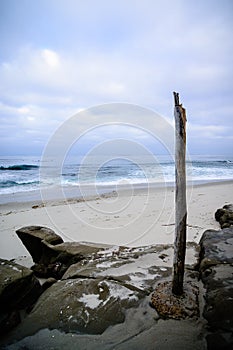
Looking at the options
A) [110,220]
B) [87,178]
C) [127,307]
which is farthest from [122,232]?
[87,178]

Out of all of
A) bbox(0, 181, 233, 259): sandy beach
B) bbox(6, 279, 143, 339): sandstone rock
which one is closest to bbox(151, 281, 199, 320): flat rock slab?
bbox(6, 279, 143, 339): sandstone rock

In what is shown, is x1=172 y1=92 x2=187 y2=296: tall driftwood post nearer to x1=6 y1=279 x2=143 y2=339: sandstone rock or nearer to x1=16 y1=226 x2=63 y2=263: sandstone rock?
x1=6 y1=279 x2=143 y2=339: sandstone rock

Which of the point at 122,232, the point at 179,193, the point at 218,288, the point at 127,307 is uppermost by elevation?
the point at 179,193

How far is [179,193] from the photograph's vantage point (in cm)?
254

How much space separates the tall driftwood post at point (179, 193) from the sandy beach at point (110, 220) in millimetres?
2702

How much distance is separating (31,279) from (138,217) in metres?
5.11

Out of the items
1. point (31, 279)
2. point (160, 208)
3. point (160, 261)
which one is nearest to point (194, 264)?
point (160, 261)

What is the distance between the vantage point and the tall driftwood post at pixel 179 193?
8.21 ft

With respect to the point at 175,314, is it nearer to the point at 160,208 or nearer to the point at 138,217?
the point at 138,217

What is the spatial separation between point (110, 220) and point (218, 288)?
5.05 meters

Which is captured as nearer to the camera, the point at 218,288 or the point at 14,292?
the point at 218,288

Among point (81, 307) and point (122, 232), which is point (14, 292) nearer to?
point (81, 307)

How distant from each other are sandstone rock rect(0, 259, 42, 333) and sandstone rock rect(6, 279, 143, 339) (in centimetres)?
12

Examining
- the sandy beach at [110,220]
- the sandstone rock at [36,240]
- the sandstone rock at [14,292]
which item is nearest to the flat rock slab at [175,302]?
the sandstone rock at [14,292]
